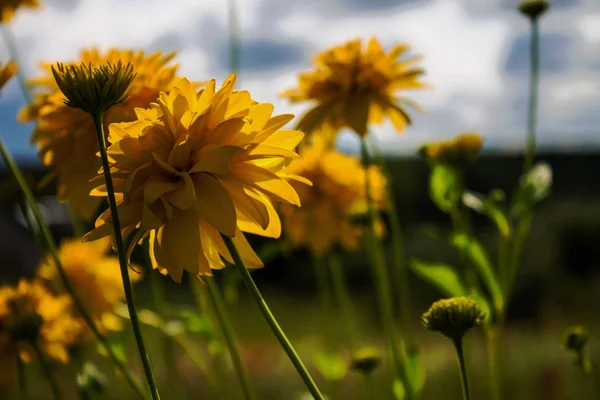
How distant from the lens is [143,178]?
29.6 inches

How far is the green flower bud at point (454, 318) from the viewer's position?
0.75 m

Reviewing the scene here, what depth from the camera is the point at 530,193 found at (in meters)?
1.39

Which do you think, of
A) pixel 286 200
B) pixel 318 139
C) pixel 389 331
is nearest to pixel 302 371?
pixel 286 200

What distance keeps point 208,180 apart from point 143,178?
8 centimetres

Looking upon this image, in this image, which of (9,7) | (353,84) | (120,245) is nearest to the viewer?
(120,245)

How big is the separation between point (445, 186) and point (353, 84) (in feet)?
0.89

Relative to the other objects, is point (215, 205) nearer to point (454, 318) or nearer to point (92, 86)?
point (92, 86)

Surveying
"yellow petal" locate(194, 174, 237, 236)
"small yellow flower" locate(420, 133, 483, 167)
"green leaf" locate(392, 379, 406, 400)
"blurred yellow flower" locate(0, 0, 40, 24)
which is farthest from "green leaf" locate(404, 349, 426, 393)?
"blurred yellow flower" locate(0, 0, 40, 24)

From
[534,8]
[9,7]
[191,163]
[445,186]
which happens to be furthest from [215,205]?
[9,7]

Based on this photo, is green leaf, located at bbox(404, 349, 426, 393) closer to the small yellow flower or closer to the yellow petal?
the small yellow flower

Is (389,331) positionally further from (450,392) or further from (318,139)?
(450,392)

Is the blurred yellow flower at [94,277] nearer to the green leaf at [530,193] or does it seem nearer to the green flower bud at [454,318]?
the green leaf at [530,193]

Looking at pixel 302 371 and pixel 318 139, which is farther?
pixel 318 139

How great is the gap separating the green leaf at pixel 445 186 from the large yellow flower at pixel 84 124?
588 millimetres
